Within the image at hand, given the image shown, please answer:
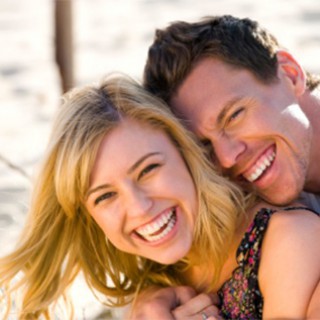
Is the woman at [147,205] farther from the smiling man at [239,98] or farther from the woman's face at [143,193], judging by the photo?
the smiling man at [239,98]

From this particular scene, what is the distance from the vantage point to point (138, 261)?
150 inches

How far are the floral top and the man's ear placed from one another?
23.6 inches

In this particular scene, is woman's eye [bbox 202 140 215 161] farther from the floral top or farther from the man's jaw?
the floral top

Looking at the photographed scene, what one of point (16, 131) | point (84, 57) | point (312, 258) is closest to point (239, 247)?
point (312, 258)

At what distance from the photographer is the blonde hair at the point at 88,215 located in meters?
3.32

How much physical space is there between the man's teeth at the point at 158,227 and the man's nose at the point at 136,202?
0.07 metres

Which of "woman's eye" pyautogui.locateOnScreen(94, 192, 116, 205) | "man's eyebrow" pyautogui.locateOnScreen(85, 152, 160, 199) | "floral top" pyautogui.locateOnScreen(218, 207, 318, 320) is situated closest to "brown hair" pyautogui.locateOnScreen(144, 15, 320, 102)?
"man's eyebrow" pyautogui.locateOnScreen(85, 152, 160, 199)

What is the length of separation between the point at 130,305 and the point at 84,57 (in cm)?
497

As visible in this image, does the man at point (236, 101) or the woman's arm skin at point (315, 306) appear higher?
the man at point (236, 101)

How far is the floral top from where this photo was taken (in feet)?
10.6

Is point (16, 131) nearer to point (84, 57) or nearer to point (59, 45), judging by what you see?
point (59, 45)

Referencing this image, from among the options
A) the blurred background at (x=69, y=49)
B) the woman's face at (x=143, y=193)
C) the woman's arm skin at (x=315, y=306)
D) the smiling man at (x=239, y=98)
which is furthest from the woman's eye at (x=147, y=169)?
the blurred background at (x=69, y=49)

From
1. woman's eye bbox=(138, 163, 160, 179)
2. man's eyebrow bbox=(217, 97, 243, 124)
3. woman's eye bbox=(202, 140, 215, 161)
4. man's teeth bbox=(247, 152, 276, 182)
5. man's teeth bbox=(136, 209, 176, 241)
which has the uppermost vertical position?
man's eyebrow bbox=(217, 97, 243, 124)

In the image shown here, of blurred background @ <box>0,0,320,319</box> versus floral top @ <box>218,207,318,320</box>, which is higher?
floral top @ <box>218,207,318,320</box>
